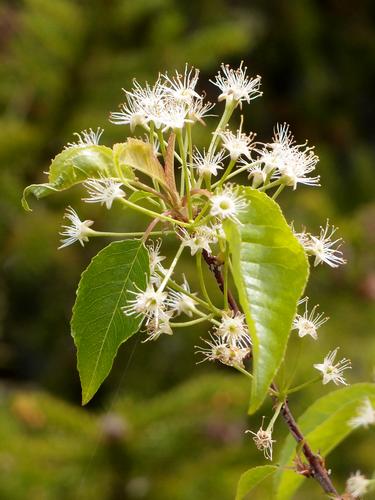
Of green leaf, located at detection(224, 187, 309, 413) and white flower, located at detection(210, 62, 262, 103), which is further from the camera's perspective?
white flower, located at detection(210, 62, 262, 103)

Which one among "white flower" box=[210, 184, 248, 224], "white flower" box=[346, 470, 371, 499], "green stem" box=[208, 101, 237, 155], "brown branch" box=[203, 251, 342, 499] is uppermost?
"green stem" box=[208, 101, 237, 155]

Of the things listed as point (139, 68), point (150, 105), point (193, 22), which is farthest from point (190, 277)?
point (150, 105)

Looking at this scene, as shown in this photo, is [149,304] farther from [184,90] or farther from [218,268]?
[184,90]

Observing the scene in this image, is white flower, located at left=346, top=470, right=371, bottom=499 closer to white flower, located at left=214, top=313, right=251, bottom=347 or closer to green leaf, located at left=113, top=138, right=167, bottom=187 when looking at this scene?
white flower, located at left=214, top=313, right=251, bottom=347

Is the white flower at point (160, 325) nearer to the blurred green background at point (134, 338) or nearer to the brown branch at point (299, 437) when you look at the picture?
the brown branch at point (299, 437)

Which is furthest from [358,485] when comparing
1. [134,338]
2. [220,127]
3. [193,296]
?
[134,338]

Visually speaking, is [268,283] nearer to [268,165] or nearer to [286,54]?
[268,165]

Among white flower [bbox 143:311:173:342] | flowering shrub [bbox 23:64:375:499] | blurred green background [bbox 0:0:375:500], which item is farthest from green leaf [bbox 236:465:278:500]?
blurred green background [bbox 0:0:375:500]
